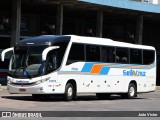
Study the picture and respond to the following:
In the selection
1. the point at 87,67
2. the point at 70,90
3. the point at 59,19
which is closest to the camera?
the point at 70,90

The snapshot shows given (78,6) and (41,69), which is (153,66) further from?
(78,6)

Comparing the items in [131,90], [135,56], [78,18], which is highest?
[78,18]

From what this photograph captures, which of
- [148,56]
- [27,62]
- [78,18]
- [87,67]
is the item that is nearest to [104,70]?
[87,67]

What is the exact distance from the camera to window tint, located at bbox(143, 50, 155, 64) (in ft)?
94.0

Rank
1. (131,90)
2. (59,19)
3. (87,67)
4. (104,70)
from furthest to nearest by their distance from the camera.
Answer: (59,19) < (131,90) < (104,70) < (87,67)

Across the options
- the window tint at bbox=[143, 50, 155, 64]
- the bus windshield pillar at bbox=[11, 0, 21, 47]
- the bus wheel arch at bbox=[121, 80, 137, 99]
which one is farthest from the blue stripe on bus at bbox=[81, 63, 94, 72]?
the bus windshield pillar at bbox=[11, 0, 21, 47]

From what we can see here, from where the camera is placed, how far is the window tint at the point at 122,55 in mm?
26375

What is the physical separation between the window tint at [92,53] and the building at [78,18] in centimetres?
1244

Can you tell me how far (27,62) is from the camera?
22078 mm

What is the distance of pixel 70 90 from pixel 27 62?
2.51 m

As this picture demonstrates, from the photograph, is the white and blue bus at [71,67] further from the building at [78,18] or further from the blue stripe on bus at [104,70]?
the building at [78,18]

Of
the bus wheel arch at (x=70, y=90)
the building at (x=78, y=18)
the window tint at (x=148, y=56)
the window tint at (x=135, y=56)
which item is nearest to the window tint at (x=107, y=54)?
the window tint at (x=135, y=56)

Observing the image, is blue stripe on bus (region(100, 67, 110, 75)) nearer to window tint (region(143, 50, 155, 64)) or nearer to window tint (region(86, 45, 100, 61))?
window tint (region(86, 45, 100, 61))

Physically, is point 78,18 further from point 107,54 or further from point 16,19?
point 107,54
